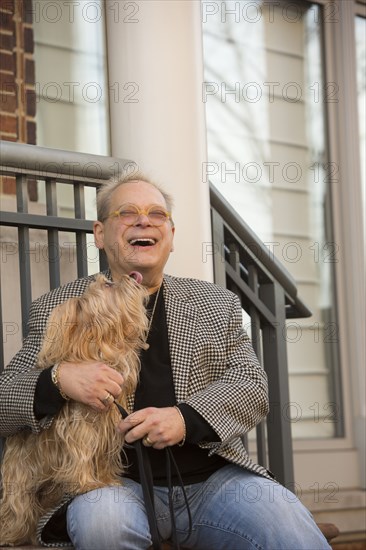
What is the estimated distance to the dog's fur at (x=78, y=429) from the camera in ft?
8.77

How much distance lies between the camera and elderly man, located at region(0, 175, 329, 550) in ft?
8.61

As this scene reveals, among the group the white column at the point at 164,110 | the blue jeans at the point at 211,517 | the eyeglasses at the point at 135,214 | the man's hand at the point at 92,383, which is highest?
the white column at the point at 164,110

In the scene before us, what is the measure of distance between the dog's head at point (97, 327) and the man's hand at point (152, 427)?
169 millimetres

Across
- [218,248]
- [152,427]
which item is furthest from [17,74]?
[152,427]

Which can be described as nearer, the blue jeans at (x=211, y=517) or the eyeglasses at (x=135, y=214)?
the blue jeans at (x=211, y=517)

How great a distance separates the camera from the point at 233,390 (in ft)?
9.36

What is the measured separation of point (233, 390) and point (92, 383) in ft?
1.45

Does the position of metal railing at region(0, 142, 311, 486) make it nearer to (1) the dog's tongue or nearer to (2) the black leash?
(1) the dog's tongue

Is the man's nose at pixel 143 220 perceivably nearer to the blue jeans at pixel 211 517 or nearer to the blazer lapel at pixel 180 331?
the blazer lapel at pixel 180 331

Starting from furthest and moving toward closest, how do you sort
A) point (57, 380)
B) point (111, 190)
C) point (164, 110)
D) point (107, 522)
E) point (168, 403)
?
1. point (164, 110)
2. point (111, 190)
3. point (168, 403)
4. point (57, 380)
5. point (107, 522)

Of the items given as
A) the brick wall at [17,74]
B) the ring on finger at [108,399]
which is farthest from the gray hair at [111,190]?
the brick wall at [17,74]

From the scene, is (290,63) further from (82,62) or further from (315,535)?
(315,535)

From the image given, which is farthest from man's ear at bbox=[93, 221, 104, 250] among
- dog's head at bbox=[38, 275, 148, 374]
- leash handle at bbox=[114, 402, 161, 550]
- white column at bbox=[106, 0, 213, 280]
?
leash handle at bbox=[114, 402, 161, 550]

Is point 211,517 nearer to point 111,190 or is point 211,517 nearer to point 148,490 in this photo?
point 148,490
